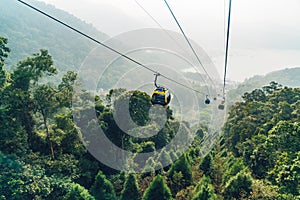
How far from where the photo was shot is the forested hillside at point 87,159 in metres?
13.7

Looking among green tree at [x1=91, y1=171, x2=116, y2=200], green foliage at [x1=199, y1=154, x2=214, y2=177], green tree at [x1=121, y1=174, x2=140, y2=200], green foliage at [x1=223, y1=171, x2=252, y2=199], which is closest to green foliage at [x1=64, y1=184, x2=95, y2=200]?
green tree at [x1=91, y1=171, x2=116, y2=200]

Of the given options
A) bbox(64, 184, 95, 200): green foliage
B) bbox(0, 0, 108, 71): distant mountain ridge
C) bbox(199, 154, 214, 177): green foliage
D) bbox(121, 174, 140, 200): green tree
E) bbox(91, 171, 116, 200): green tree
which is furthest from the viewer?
bbox(0, 0, 108, 71): distant mountain ridge

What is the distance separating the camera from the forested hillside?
13672mm

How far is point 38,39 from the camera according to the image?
15275cm

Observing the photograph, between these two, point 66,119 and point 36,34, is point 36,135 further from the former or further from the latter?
point 36,34

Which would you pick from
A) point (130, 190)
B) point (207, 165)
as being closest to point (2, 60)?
point (130, 190)

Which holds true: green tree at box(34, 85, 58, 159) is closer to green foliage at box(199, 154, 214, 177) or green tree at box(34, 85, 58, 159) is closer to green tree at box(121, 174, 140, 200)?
green tree at box(121, 174, 140, 200)

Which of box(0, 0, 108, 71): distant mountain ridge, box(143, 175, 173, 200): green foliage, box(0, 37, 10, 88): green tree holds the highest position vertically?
box(0, 0, 108, 71): distant mountain ridge

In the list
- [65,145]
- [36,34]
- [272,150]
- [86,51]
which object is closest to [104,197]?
[65,145]

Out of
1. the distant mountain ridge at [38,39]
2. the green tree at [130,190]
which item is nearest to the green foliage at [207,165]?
the green tree at [130,190]

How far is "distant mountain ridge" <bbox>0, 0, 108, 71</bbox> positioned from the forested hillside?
356 feet

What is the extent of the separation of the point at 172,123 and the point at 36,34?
502 ft

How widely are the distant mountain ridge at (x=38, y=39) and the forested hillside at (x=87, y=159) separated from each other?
108636 mm

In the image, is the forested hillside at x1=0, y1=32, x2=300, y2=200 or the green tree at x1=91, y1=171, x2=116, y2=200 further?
the green tree at x1=91, y1=171, x2=116, y2=200
